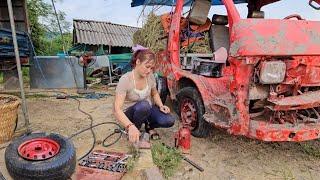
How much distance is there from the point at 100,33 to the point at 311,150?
1510 cm

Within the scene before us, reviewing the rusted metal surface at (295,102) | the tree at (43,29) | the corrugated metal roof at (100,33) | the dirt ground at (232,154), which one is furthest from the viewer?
the corrugated metal roof at (100,33)

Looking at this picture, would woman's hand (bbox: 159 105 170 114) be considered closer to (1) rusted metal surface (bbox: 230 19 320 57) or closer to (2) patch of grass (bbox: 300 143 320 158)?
(1) rusted metal surface (bbox: 230 19 320 57)

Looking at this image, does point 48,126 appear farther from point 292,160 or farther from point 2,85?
point 2,85

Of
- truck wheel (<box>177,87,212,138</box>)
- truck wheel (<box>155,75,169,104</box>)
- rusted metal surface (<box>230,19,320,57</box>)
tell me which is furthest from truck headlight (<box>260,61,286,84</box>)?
truck wheel (<box>155,75,169,104</box>)

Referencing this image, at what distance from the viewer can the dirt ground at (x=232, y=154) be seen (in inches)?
142

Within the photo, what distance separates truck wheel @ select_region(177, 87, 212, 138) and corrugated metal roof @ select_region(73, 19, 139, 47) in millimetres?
12173

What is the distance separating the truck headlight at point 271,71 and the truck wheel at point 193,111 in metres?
1.14

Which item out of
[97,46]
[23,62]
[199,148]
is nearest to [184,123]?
[199,148]

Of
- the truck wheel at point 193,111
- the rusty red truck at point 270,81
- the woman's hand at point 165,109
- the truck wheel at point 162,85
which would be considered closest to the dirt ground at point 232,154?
the truck wheel at point 193,111

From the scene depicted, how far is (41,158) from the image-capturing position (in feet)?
10.2

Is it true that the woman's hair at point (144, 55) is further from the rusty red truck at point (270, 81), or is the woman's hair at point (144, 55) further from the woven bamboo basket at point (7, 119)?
the woven bamboo basket at point (7, 119)

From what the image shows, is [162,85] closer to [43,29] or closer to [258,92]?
[258,92]

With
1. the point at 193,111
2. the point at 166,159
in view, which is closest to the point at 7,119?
the point at 166,159

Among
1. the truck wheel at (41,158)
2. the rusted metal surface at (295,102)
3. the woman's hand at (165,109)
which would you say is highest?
the rusted metal surface at (295,102)
